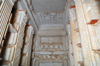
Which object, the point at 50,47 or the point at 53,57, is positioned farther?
the point at 50,47

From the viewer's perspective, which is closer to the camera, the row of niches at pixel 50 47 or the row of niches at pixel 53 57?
the row of niches at pixel 53 57

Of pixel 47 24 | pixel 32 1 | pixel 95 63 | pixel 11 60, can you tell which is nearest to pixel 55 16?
pixel 47 24

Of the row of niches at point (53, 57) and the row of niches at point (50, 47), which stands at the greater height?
the row of niches at point (50, 47)

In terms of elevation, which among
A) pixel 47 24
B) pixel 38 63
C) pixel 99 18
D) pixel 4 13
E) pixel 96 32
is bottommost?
pixel 38 63

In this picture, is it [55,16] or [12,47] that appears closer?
[12,47]

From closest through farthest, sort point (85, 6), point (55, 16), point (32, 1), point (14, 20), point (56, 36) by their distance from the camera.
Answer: point (85, 6) → point (14, 20) → point (32, 1) → point (55, 16) → point (56, 36)

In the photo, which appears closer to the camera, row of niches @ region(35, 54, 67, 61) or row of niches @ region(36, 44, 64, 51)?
row of niches @ region(35, 54, 67, 61)

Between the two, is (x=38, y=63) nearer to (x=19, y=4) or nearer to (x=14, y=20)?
(x=14, y=20)

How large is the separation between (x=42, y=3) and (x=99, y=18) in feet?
8.84

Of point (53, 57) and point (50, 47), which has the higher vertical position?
point (50, 47)

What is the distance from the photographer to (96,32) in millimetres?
1502

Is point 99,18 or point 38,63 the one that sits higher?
Answer: point 99,18

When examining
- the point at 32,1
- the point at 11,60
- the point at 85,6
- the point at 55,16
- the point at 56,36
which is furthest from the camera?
the point at 56,36

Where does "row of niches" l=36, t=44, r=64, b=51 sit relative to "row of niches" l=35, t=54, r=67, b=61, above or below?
above
